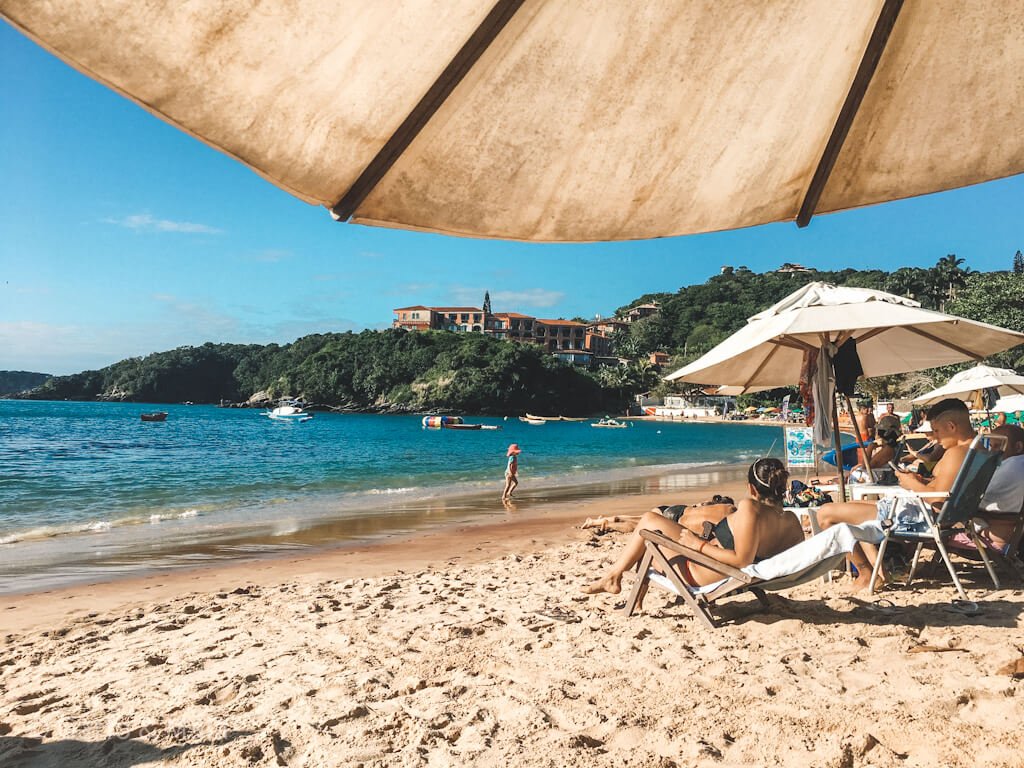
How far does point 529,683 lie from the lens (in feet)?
11.1

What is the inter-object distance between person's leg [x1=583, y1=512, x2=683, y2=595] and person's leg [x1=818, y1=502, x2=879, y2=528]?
1260mm

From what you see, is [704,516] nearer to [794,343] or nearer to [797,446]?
[794,343]

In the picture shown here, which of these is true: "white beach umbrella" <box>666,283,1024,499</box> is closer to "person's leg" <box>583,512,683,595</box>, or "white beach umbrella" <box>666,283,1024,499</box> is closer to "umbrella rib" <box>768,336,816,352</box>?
"umbrella rib" <box>768,336,816,352</box>

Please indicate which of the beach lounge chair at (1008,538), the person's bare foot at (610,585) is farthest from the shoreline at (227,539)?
the beach lounge chair at (1008,538)

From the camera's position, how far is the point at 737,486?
66.2 ft

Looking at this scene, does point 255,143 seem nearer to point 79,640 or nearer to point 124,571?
point 79,640

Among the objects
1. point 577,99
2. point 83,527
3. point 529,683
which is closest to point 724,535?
point 529,683

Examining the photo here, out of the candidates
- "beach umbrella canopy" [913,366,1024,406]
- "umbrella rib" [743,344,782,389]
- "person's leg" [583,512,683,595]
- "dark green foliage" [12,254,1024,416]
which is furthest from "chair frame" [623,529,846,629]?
"dark green foliage" [12,254,1024,416]

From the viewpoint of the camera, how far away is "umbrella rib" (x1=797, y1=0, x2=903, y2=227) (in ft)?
5.65

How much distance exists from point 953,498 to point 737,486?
1642cm

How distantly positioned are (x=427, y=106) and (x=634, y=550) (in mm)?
3794

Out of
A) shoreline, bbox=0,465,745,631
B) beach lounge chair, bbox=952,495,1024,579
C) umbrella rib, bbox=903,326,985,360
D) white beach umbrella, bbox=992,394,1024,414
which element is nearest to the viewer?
beach lounge chair, bbox=952,495,1024,579

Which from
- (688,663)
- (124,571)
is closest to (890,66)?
(688,663)

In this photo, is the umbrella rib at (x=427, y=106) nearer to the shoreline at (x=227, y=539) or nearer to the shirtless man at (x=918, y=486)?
the shirtless man at (x=918, y=486)
